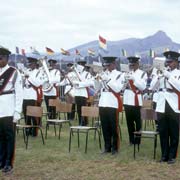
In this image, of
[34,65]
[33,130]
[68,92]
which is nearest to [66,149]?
[33,130]

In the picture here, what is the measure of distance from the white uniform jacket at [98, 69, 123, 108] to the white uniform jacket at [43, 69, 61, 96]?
4154mm

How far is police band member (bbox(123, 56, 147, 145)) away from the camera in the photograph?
30.0 feet

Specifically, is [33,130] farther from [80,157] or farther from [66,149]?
[80,157]

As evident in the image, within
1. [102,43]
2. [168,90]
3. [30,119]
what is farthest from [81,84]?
[168,90]

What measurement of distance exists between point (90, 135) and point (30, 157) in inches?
122

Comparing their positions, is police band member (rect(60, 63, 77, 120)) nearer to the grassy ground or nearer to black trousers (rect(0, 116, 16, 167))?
the grassy ground

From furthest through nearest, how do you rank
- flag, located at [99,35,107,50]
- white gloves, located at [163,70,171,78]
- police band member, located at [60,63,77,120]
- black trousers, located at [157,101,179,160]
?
police band member, located at [60,63,77,120] → flag, located at [99,35,107,50] → black trousers, located at [157,101,179,160] → white gloves, located at [163,70,171,78]

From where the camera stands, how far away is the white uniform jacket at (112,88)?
845 centimetres

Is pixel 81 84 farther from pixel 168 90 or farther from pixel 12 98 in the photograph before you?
pixel 12 98

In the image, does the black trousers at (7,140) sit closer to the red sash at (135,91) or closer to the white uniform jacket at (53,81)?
the red sash at (135,91)

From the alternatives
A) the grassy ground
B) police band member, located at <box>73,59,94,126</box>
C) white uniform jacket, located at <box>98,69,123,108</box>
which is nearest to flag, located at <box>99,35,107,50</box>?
police band member, located at <box>73,59,94,126</box>

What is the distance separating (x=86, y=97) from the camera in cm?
1337

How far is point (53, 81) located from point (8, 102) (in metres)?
5.81

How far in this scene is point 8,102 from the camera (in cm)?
691
